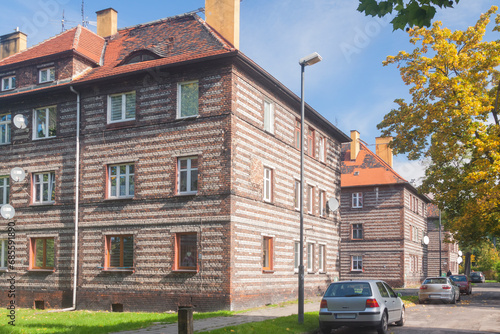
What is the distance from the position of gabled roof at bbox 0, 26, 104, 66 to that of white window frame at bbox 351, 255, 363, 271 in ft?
99.6

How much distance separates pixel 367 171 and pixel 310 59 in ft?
111

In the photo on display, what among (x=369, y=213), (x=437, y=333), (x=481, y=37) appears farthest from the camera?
(x=369, y=213)

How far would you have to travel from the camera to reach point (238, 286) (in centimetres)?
2219

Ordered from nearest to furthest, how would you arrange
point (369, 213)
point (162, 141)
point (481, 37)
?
point (162, 141)
point (481, 37)
point (369, 213)

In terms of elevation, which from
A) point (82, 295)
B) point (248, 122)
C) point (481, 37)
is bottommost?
point (82, 295)

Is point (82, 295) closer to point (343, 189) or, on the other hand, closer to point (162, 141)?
point (162, 141)

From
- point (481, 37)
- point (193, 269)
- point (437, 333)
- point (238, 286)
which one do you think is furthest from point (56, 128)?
point (481, 37)

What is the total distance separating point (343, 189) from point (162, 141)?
97.3ft

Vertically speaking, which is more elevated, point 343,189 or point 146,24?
point 146,24

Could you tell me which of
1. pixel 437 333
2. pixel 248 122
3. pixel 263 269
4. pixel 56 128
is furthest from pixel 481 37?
pixel 56 128

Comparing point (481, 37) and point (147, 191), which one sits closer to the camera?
point (147, 191)

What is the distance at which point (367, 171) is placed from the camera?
50.6 meters

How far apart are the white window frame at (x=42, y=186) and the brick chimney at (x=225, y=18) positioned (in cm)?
1020

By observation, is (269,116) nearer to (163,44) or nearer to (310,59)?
(163,44)
